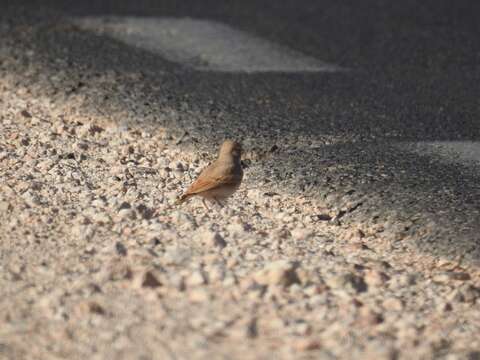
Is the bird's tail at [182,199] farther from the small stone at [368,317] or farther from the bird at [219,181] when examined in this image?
the small stone at [368,317]

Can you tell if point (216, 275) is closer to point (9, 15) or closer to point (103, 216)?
point (103, 216)

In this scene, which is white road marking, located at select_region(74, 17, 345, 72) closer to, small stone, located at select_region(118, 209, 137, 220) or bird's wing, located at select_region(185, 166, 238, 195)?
bird's wing, located at select_region(185, 166, 238, 195)

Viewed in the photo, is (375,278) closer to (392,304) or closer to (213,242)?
(392,304)

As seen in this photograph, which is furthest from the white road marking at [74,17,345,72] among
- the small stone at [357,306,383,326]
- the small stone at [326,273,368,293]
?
the small stone at [357,306,383,326]

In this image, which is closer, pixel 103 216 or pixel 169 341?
pixel 169 341

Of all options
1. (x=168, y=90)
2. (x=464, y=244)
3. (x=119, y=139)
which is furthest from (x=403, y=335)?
(x=168, y=90)

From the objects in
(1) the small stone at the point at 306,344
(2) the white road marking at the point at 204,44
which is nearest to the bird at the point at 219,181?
(1) the small stone at the point at 306,344

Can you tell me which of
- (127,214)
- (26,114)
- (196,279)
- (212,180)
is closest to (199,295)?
(196,279)
